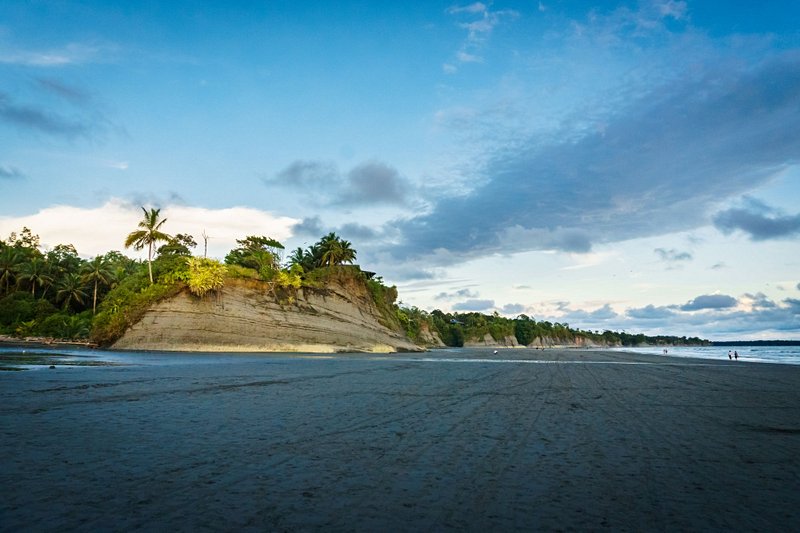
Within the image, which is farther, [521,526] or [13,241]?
[13,241]

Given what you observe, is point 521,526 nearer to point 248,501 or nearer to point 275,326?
point 248,501

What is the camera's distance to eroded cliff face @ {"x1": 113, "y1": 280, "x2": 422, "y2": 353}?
38.4 meters

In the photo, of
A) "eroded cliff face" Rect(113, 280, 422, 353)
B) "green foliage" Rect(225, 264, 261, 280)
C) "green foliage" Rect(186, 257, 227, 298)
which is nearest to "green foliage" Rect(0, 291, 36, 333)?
"eroded cliff face" Rect(113, 280, 422, 353)

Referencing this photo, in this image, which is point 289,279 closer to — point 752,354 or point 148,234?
point 148,234

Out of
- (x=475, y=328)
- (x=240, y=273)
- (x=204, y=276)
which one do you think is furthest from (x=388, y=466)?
(x=475, y=328)

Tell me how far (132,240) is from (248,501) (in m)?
48.5

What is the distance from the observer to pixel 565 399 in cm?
853

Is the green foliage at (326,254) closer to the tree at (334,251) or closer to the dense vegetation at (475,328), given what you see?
the tree at (334,251)

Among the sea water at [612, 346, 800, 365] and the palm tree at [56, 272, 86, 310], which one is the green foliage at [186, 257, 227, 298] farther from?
the sea water at [612, 346, 800, 365]

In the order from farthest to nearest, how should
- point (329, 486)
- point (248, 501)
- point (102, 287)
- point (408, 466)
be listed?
1. point (102, 287)
2. point (408, 466)
3. point (329, 486)
4. point (248, 501)

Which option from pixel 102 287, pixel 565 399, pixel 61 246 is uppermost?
pixel 61 246

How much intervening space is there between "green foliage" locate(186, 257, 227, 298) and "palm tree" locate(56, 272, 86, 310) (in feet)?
88.1

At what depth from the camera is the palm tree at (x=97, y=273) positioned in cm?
5656

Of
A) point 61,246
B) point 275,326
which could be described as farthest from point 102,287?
point 275,326
